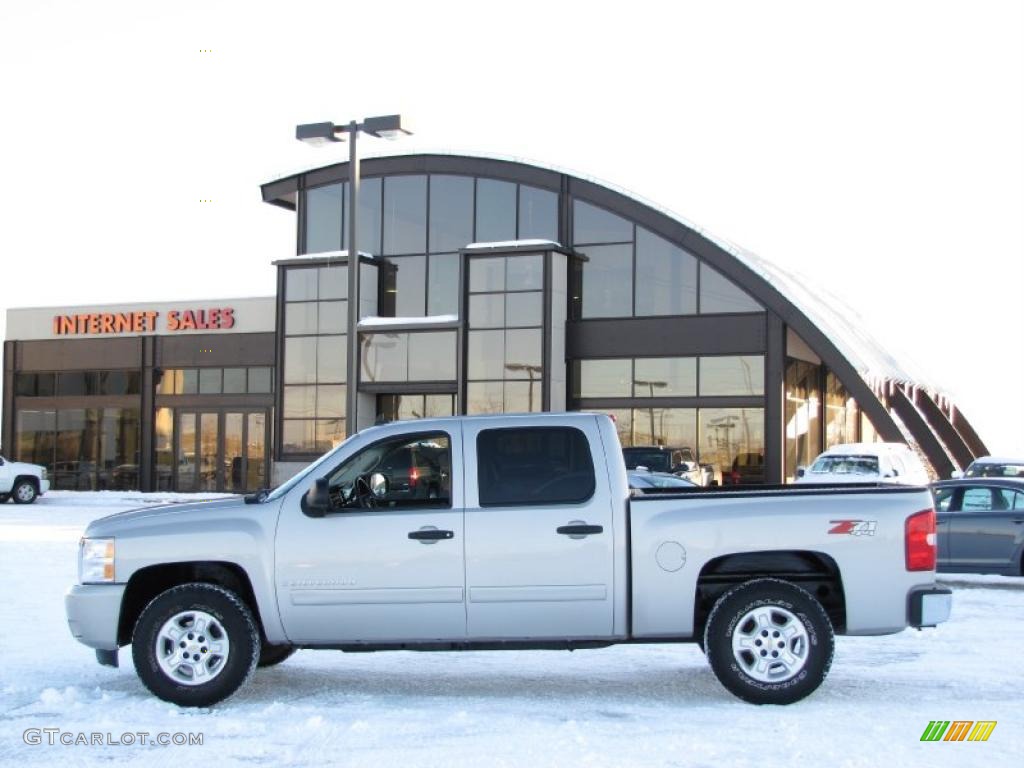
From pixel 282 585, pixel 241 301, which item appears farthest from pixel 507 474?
pixel 241 301

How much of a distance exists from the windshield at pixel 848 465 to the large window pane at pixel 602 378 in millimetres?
12728

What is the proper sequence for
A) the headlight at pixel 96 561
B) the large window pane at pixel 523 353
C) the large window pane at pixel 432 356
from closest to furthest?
the headlight at pixel 96 561 < the large window pane at pixel 523 353 < the large window pane at pixel 432 356

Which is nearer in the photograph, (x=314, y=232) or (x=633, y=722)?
(x=633, y=722)

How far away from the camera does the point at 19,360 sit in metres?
47.1

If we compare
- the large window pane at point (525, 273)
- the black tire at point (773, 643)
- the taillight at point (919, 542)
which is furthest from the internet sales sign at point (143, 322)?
the taillight at point (919, 542)

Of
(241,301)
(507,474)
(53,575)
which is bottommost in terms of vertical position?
(53,575)

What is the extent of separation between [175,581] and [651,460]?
78.5 feet

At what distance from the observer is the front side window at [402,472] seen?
368 inches

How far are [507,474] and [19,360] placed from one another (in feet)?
135

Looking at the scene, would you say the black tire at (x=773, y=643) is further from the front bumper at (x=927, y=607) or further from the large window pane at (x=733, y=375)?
the large window pane at (x=733, y=375)

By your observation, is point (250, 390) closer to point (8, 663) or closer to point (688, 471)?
point (688, 471)

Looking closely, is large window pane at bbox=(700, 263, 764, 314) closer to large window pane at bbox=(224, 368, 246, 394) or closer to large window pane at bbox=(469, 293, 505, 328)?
large window pane at bbox=(469, 293, 505, 328)

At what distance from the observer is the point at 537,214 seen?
4078 centimetres

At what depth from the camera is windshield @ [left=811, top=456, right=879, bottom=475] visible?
26391 millimetres
